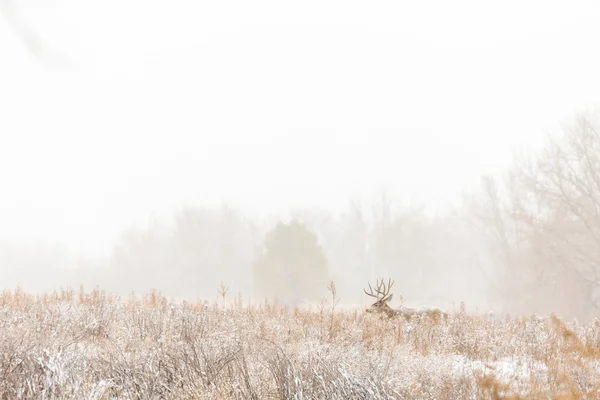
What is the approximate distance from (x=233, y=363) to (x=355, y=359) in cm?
126

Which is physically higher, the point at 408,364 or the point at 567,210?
the point at 567,210

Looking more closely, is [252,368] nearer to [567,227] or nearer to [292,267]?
[567,227]

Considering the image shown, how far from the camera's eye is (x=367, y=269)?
5481cm

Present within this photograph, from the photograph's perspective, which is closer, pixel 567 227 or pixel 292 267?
pixel 567 227

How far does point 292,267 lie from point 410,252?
1625cm

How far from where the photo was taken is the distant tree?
35.8 m

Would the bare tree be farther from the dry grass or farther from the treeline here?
the dry grass

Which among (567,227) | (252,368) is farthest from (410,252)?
(252,368)

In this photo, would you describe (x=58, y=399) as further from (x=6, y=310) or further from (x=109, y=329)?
(x=6, y=310)

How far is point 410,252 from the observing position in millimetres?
47406

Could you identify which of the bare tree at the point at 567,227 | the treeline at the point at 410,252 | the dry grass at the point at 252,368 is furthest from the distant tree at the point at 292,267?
the dry grass at the point at 252,368

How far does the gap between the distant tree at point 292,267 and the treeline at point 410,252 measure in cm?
8

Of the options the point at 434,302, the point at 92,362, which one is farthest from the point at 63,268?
the point at 92,362

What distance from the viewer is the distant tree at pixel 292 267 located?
1409 inches
